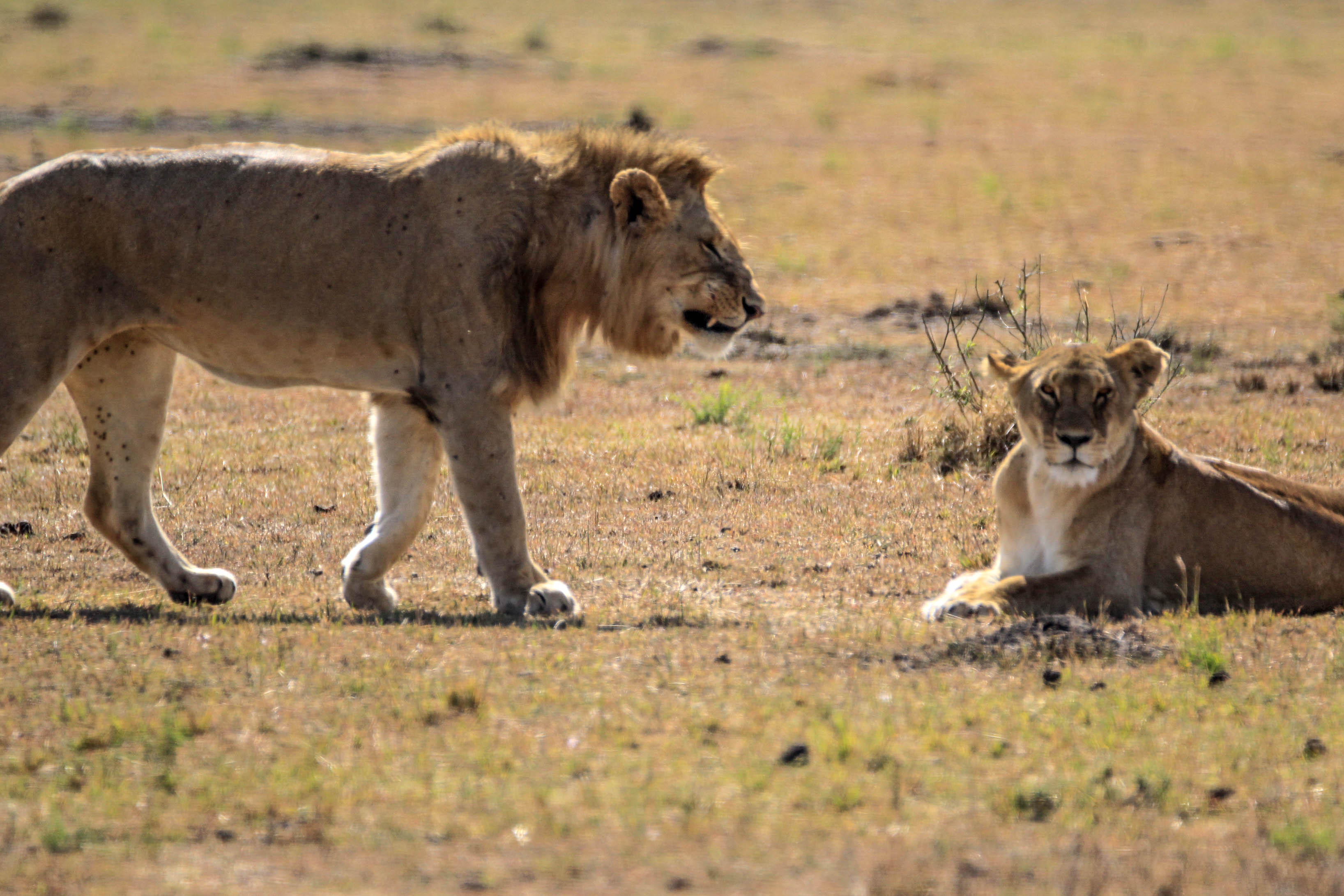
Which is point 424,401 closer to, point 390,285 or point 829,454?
point 390,285

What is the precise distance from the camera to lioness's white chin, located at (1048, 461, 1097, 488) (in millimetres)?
6883

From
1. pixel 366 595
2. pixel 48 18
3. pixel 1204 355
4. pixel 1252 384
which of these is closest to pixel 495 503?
pixel 366 595

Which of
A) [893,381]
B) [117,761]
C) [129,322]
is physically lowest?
[893,381]

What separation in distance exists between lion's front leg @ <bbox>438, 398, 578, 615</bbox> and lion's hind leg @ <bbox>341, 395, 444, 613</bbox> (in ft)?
1.06

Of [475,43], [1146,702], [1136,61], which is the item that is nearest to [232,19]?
[475,43]

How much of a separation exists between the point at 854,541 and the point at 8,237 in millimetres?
4208

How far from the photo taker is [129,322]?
22.3 ft

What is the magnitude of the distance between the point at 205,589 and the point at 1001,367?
11.6ft

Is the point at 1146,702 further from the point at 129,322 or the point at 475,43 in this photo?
the point at 475,43

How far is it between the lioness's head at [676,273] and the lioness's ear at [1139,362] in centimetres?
148

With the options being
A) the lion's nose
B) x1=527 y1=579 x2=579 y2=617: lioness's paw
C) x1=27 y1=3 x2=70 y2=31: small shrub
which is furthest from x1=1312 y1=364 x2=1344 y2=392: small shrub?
x1=27 y1=3 x2=70 y2=31: small shrub

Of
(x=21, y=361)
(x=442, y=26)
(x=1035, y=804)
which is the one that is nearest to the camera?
(x=1035, y=804)

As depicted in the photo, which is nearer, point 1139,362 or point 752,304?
point 1139,362

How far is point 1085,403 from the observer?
683cm
